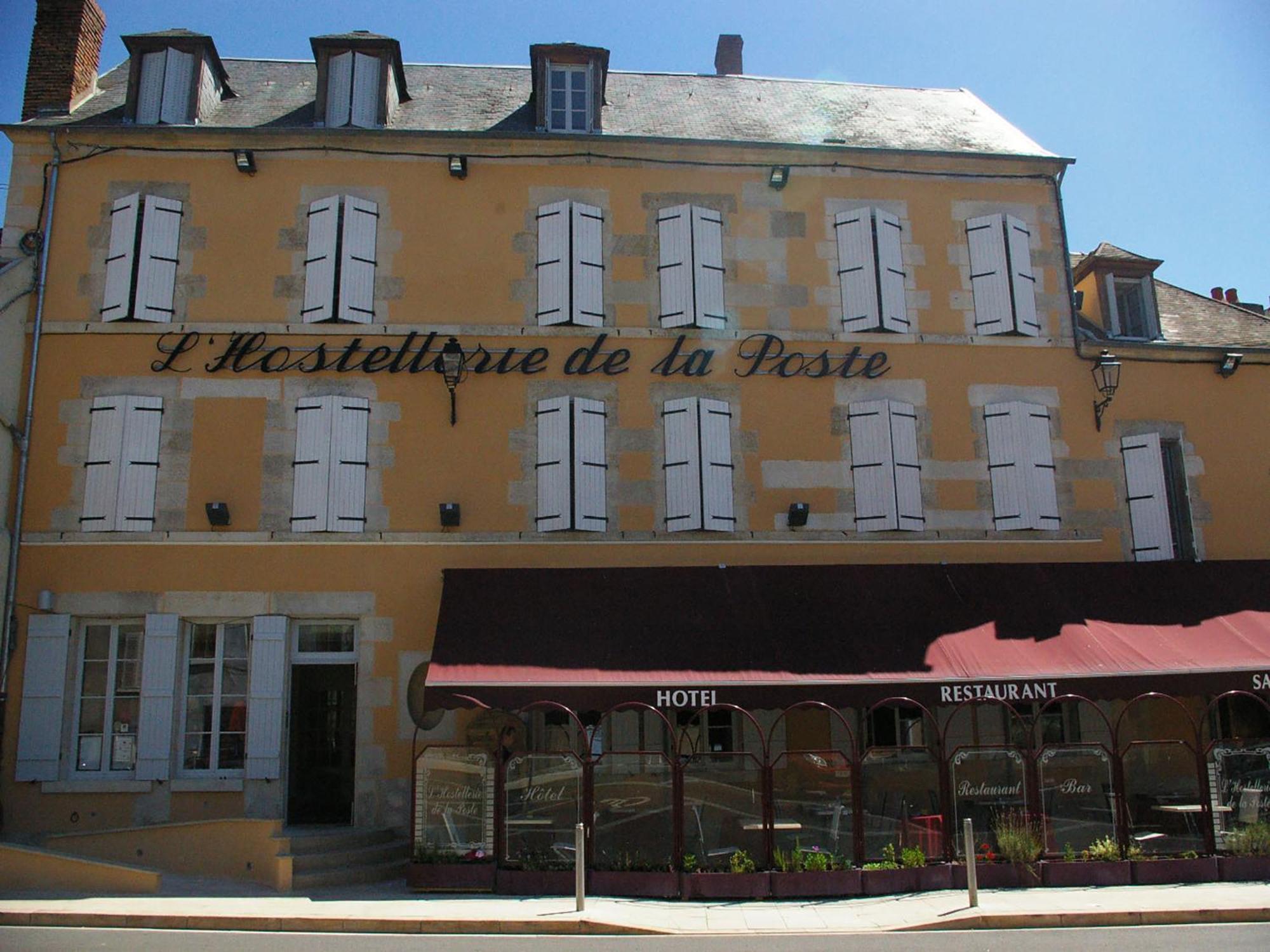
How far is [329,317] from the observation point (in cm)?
1224

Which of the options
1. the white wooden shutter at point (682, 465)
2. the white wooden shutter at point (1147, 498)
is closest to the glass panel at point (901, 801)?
the white wooden shutter at point (682, 465)

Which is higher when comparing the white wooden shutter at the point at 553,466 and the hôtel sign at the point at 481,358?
the hôtel sign at the point at 481,358

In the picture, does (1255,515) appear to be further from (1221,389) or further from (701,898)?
(701,898)

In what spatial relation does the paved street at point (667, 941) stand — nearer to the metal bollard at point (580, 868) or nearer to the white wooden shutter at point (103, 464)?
the metal bollard at point (580, 868)

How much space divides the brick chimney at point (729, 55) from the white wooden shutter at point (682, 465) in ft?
23.6

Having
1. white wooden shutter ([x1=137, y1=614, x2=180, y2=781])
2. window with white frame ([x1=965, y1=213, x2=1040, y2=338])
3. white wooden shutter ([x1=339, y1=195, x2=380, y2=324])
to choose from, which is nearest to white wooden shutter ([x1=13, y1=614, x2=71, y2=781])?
white wooden shutter ([x1=137, y1=614, x2=180, y2=781])

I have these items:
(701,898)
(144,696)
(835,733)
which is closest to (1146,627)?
(835,733)

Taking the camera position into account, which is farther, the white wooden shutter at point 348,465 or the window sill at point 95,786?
the white wooden shutter at point 348,465

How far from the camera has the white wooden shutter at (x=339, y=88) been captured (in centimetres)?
1312

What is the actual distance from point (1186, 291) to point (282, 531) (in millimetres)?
12976

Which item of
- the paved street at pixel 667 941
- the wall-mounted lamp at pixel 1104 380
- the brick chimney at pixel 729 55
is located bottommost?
the paved street at pixel 667 941

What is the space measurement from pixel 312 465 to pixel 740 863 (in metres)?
6.25

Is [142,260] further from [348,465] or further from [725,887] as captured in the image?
[725,887]

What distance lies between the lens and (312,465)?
1191 cm
